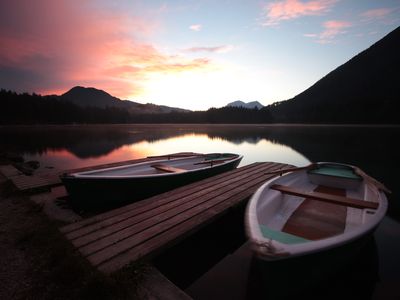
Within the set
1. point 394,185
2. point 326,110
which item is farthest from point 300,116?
point 394,185

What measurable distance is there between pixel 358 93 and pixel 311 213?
114 meters

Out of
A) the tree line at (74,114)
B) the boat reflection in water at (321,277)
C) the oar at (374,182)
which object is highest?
the tree line at (74,114)

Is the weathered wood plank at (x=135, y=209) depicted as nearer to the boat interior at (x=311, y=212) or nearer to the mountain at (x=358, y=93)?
the boat interior at (x=311, y=212)

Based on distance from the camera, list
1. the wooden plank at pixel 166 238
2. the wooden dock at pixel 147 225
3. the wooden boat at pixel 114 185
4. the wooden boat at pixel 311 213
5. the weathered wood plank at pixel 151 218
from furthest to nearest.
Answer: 1. the wooden boat at pixel 114 185
2. the weathered wood plank at pixel 151 218
3. the wooden dock at pixel 147 225
4. the wooden plank at pixel 166 238
5. the wooden boat at pixel 311 213

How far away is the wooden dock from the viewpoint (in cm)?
301

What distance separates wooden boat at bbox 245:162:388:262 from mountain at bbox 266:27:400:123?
7725 centimetres

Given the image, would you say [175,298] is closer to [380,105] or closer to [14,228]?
[14,228]

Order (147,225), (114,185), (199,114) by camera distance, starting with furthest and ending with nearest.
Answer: (199,114) < (114,185) < (147,225)

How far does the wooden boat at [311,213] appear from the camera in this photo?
92.4 inches

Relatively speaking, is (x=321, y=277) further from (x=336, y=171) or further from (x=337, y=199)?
(x=336, y=171)

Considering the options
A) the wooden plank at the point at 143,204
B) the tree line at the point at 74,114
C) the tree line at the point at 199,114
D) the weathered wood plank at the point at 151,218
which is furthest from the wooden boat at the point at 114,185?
the tree line at the point at 74,114

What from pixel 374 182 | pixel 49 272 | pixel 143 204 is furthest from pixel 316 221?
pixel 49 272

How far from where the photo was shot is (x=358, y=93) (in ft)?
303

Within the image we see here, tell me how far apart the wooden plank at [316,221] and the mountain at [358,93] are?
78777 millimetres
